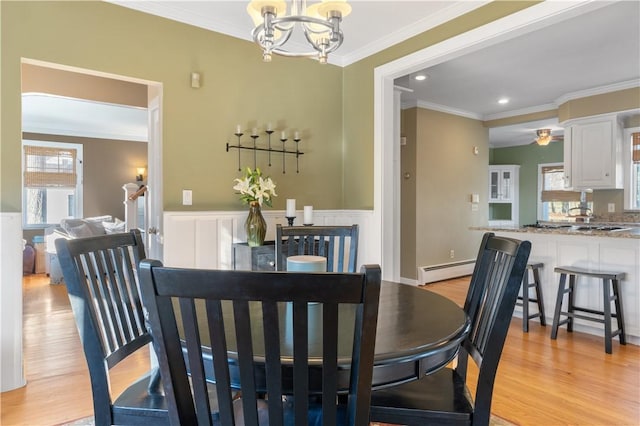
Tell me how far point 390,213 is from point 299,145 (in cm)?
110

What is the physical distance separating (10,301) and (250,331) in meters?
2.38

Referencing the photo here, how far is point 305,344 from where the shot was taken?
2.36ft

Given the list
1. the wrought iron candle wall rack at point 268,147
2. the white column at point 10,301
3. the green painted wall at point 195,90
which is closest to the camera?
the white column at point 10,301

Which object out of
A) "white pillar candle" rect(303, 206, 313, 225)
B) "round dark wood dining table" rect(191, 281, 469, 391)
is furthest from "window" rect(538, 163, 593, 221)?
"round dark wood dining table" rect(191, 281, 469, 391)

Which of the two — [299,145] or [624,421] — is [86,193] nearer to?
[299,145]

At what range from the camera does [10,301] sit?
7.64 feet

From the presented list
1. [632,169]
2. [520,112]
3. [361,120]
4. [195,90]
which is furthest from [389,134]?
[632,169]

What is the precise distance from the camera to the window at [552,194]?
8445 mm

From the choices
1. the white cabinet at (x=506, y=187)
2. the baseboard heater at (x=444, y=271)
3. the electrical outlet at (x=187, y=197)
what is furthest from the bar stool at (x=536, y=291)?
the white cabinet at (x=506, y=187)

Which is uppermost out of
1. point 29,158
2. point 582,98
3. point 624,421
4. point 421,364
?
point 582,98

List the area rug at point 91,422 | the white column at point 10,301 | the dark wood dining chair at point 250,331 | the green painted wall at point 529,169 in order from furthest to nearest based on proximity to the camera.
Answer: the green painted wall at point 529,169, the white column at point 10,301, the area rug at point 91,422, the dark wood dining chair at point 250,331

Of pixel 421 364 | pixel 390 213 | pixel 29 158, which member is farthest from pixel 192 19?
pixel 29 158

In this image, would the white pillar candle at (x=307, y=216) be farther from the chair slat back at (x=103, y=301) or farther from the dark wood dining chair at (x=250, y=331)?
the dark wood dining chair at (x=250, y=331)

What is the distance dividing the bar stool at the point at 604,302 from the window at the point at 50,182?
26.7ft
